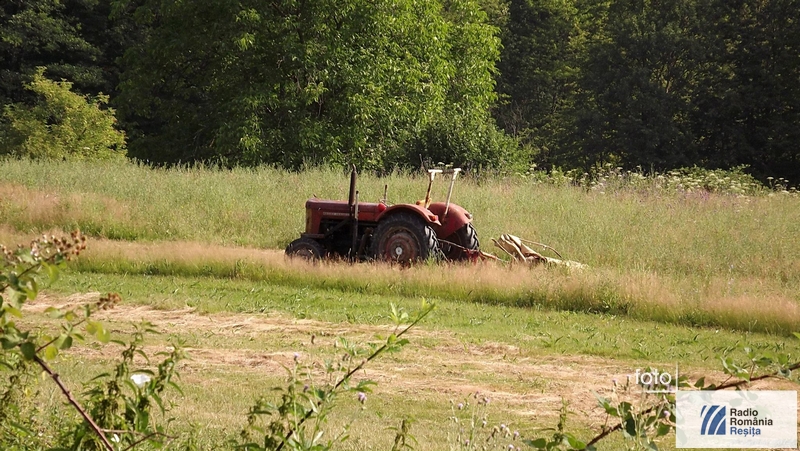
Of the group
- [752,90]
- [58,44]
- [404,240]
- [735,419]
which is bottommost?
[404,240]

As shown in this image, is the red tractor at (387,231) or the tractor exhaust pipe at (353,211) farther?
the tractor exhaust pipe at (353,211)

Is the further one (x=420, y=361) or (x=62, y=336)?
(x=420, y=361)

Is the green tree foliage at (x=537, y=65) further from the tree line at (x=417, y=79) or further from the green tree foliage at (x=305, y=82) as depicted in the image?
the green tree foliage at (x=305, y=82)

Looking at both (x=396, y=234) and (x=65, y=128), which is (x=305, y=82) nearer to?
(x=65, y=128)

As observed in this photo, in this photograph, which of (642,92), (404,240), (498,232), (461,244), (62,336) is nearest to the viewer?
(62,336)

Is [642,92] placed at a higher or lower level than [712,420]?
higher

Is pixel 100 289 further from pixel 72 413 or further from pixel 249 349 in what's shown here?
pixel 72 413

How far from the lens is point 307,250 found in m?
15.3

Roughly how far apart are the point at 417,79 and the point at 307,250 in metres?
18.3

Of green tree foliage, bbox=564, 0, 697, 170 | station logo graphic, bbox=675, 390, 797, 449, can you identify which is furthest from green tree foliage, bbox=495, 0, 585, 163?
station logo graphic, bbox=675, 390, 797, 449

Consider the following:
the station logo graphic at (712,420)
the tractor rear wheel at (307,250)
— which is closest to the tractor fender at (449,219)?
the tractor rear wheel at (307,250)

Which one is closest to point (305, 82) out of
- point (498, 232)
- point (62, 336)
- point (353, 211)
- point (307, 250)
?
point (498, 232)

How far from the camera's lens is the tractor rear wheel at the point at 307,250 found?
1527 centimetres

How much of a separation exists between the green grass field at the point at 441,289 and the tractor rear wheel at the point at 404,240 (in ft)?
1.49
